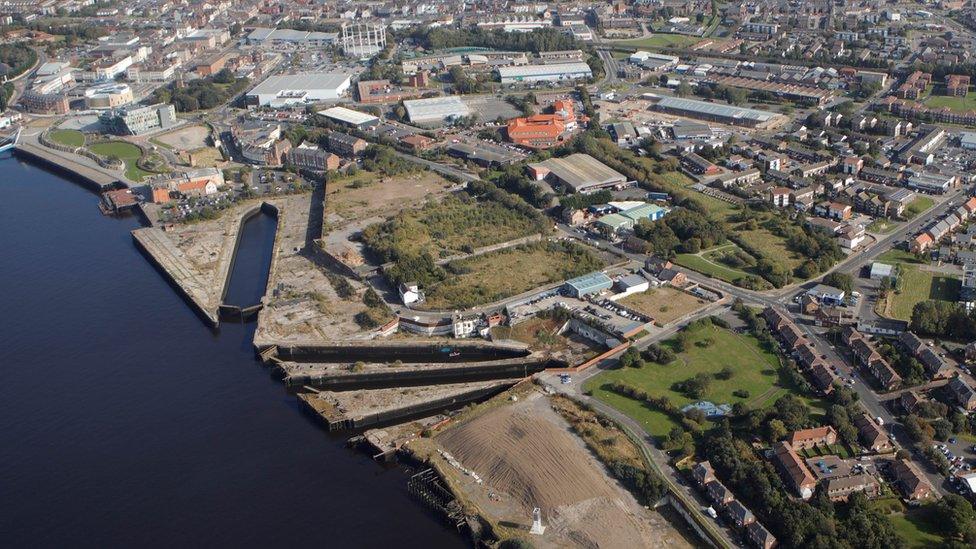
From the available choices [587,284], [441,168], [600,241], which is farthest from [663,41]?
[587,284]

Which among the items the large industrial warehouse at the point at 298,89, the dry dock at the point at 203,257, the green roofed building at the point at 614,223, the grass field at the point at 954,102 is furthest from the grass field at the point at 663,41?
the dry dock at the point at 203,257

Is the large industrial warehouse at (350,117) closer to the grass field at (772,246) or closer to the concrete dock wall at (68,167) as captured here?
the concrete dock wall at (68,167)

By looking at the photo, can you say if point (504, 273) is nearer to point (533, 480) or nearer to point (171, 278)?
point (533, 480)

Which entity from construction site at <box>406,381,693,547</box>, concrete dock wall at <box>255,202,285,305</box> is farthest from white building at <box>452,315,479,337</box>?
concrete dock wall at <box>255,202,285,305</box>

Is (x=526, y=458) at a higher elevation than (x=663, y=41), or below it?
below

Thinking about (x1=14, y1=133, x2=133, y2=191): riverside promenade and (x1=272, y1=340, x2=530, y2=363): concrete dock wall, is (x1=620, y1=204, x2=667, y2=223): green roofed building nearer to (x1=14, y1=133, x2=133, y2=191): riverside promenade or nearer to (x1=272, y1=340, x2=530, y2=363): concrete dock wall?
(x1=272, y1=340, x2=530, y2=363): concrete dock wall

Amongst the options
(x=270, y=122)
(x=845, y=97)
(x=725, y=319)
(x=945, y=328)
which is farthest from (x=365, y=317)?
(x=845, y=97)

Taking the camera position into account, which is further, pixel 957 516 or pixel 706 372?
pixel 706 372
